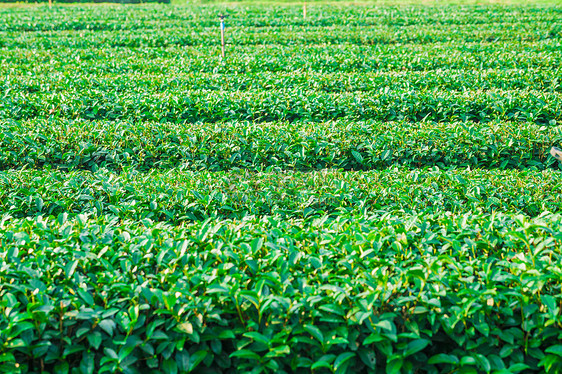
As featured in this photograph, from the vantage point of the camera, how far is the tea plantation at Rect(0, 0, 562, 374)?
2.55 metres

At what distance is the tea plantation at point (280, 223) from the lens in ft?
8.38

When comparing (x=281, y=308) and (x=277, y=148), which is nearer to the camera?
(x=281, y=308)

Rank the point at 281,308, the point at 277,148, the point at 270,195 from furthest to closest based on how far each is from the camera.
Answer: the point at 277,148, the point at 270,195, the point at 281,308

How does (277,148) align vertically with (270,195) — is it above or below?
above

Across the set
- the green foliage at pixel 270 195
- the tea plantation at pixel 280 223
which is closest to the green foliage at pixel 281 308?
the tea plantation at pixel 280 223

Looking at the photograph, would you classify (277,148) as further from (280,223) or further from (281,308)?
(281,308)

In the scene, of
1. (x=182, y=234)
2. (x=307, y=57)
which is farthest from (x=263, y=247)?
(x=307, y=57)

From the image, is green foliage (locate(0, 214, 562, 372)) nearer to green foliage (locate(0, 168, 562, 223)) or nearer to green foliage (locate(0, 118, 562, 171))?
green foliage (locate(0, 168, 562, 223))

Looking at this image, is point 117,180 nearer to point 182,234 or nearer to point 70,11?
point 182,234

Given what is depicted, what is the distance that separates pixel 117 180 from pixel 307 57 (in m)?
7.83

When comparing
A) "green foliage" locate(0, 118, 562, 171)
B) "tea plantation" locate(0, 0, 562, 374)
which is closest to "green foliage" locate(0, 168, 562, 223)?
"tea plantation" locate(0, 0, 562, 374)

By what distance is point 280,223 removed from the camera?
3777 millimetres

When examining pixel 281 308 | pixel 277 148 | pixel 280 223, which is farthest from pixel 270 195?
pixel 281 308

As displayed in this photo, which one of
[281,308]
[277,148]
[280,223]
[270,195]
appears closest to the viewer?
[281,308]
